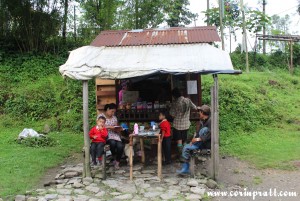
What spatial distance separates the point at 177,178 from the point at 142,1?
9.74m

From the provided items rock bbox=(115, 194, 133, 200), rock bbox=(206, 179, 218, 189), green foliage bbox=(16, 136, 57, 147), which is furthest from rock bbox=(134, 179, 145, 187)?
green foliage bbox=(16, 136, 57, 147)

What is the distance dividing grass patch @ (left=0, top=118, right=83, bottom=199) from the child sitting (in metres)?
2.32

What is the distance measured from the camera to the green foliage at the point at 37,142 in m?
8.52

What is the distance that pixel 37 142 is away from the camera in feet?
28.1

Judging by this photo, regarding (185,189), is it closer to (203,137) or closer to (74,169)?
(203,137)

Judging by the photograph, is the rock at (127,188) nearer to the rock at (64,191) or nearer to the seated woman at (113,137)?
the rock at (64,191)

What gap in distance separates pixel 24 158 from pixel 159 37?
152 inches

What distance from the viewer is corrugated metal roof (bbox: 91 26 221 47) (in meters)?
7.07

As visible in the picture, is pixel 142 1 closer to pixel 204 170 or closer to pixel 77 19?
pixel 77 19

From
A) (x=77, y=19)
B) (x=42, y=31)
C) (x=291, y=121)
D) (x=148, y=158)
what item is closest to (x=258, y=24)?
(x=291, y=121)

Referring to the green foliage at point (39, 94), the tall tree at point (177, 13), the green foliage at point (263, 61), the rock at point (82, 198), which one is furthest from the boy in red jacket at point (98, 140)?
the green foliage at point (263, 61)

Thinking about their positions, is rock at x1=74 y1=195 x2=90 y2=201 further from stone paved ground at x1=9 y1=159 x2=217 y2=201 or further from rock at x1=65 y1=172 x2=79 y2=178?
rock at x1=65 y1=172 x2=79 y2=178

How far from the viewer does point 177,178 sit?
6.05 m

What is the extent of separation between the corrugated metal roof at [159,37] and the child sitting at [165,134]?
1.55 metres
